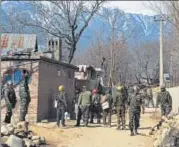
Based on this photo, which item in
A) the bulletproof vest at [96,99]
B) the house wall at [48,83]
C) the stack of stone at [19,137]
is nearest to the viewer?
the stack of stone at [19,137]

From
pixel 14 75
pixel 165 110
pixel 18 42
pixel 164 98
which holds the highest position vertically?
pixel 18 42

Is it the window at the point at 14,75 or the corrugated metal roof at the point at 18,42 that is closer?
the window at the point at 14,75

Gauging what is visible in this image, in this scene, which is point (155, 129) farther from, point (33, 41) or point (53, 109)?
point (33, 41)

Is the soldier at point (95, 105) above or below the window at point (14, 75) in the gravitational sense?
below

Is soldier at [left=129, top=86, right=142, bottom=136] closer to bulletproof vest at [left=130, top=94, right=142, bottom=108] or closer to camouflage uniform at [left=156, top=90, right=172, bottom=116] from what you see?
bulletproof vest at [left=130, top=94, right=142, bottom=108]

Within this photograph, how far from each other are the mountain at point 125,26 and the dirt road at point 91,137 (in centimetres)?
360

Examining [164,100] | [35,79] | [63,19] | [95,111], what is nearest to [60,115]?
[95,111]

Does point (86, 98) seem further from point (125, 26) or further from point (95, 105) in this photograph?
point (125, 26)

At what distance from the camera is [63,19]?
45500mm

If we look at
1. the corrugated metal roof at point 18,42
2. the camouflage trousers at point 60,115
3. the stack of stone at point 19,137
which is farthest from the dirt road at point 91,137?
the corrugated metal roof at point 18,42

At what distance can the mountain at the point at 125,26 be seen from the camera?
324 inches

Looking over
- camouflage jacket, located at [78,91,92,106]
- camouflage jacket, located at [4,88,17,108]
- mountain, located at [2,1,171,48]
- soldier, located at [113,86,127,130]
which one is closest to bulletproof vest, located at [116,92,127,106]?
soldier, located at [113,86,127,130]

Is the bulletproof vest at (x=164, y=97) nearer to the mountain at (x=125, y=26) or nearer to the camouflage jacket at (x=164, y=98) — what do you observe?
the camouflage jacket at (x=164, y=98)

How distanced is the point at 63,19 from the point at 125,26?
33.4 m
